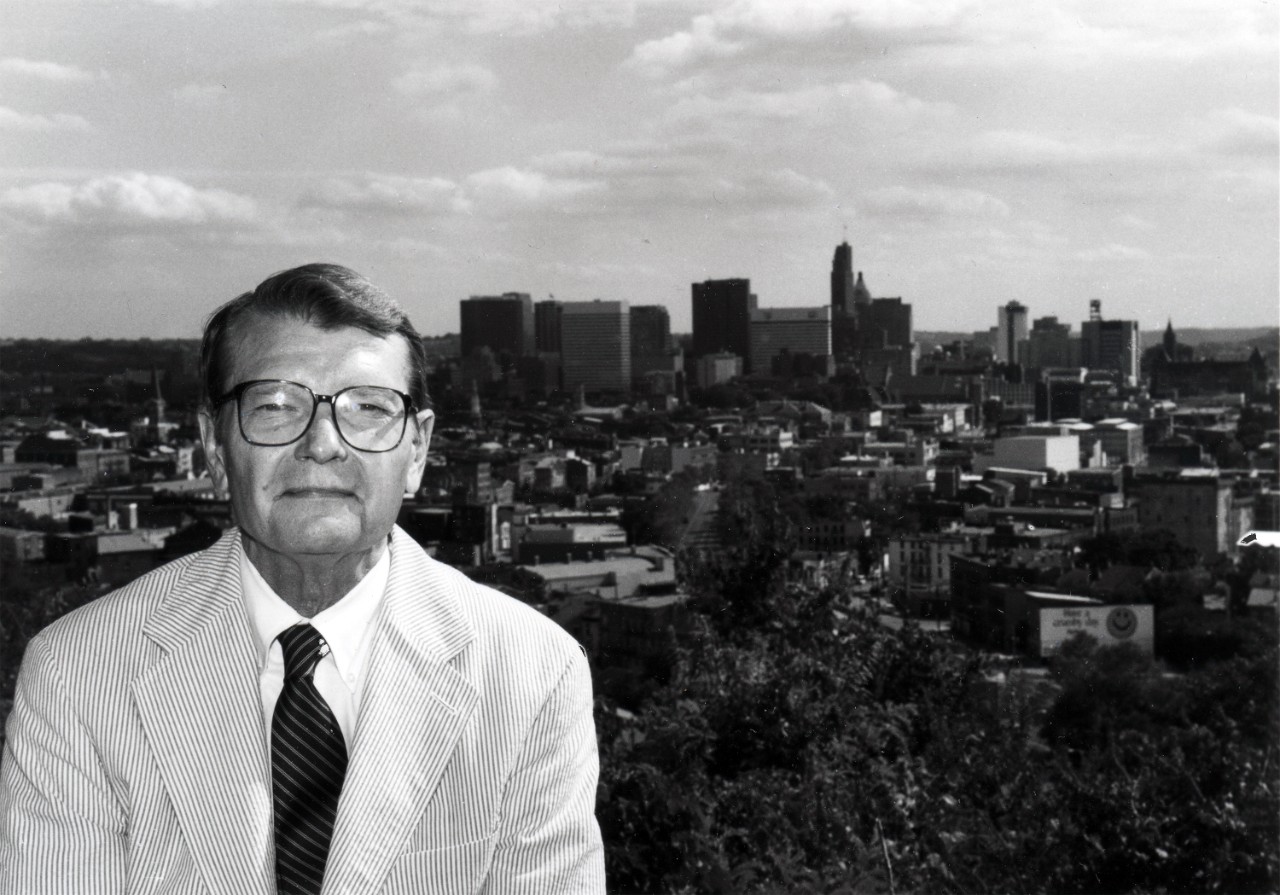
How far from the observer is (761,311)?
3.88 metres

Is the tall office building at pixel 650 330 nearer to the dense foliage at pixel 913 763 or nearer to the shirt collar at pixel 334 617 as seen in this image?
the dense foliage at pixel 913 763

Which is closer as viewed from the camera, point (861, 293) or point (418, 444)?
point (418, 444)

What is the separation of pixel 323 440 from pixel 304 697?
192mm

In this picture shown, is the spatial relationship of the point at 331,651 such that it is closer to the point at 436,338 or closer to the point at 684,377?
the point at 436,338

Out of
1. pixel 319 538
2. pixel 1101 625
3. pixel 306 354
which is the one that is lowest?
pixel 1101 625

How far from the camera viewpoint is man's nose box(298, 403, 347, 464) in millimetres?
938

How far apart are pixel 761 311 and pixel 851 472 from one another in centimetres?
57

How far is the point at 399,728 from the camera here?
93 centimetres

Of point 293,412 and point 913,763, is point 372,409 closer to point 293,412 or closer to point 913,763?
point 293,412

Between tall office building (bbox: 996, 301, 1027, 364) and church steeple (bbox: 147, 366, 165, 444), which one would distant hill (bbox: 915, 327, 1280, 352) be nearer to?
tall office building (bbox: 996, 301, 1027, 364)

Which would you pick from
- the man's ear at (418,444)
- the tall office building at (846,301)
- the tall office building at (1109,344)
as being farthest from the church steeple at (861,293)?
the man's ear at (418,444)

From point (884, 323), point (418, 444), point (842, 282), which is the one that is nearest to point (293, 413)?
point (418, 444)

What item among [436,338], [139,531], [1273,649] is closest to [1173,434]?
[1273,649]

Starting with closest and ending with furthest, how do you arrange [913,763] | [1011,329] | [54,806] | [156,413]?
[54,806], [913,763], [156,413], [1011,329]
